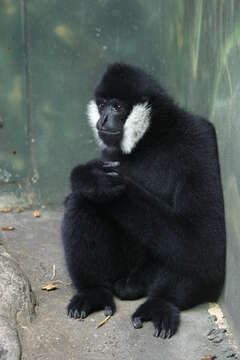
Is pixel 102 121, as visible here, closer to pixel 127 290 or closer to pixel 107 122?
pixel 107 122

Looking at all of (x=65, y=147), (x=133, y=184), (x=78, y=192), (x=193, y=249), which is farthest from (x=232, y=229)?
(x=65, y=147)

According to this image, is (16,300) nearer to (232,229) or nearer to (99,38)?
(232,229)

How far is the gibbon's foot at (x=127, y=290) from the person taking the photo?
5102mm

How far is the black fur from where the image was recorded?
181 inches

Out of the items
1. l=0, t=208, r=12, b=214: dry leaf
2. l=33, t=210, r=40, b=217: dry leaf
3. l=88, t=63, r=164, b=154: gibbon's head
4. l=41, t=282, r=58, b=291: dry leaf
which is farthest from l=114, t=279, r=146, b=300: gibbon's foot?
l=0, t=208, r=12, b=214: dry leaf

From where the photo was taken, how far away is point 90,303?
16.2 feet

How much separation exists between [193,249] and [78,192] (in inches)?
36.4

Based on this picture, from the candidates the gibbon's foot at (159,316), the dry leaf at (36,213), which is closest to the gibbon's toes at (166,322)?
the gibbon's foot at (159,316)

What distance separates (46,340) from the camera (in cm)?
457

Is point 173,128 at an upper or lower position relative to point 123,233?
upper

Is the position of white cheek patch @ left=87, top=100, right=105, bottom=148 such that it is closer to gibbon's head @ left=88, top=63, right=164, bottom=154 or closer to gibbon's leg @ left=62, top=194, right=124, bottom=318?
gibbon's head @ left=88, top=63, right=164, bottom=154

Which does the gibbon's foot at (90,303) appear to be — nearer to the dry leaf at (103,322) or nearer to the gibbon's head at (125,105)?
the dry leaf at (103,322)

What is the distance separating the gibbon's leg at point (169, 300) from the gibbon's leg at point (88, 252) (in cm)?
28

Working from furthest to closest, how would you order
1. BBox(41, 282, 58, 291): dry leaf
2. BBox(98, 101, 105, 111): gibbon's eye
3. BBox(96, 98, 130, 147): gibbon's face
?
BBox(41, 282, 58, 291): dry leaf, BBox(98, 101, 105, 111): gibbon's eye, BBox(96, 98, 130, 147): gibbon's face
